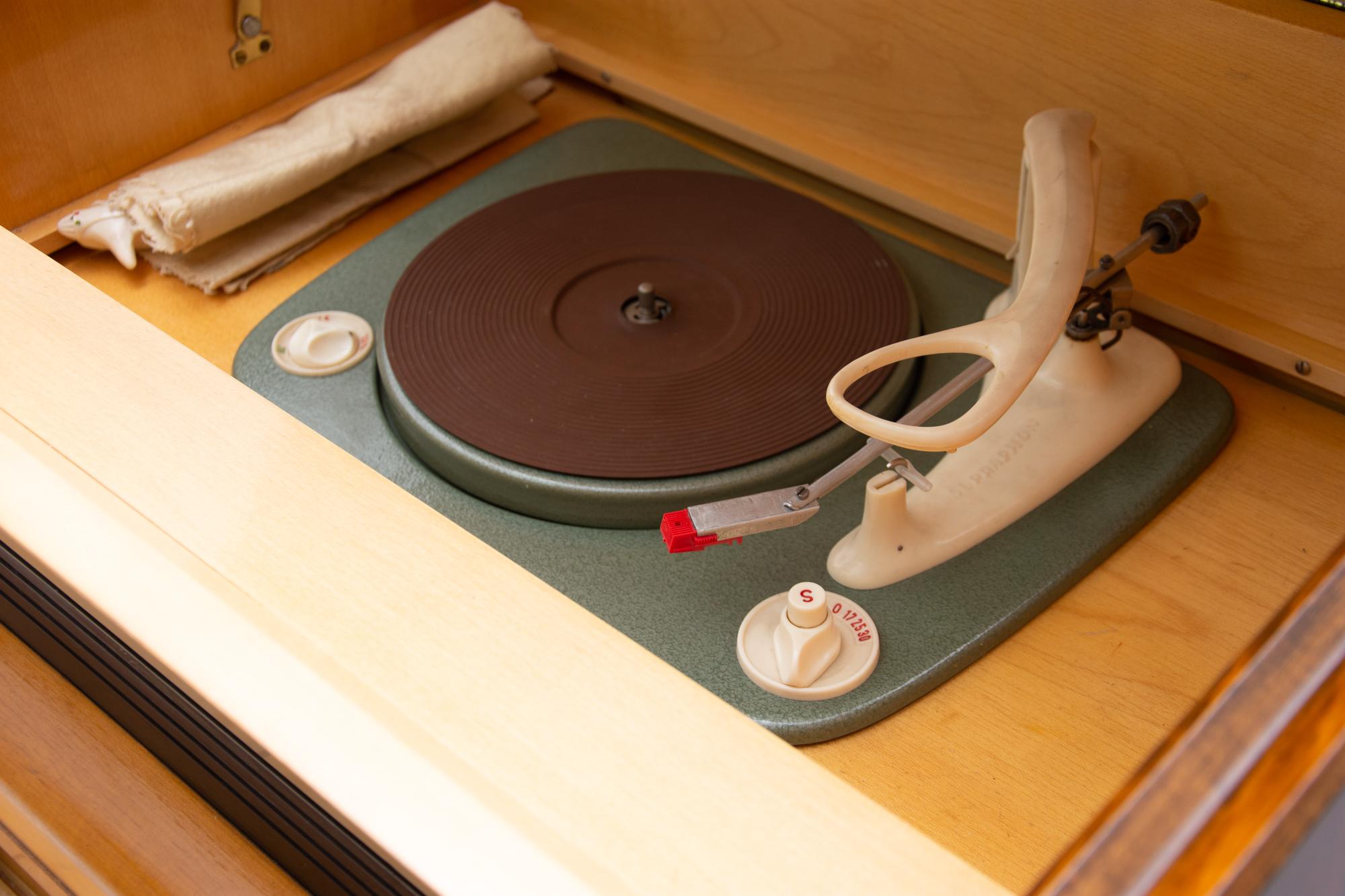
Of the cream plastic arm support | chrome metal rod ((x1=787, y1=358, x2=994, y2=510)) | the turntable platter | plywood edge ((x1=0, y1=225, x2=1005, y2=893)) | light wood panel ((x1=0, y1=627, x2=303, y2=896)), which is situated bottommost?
light wood panel ((x1=0, y1=627, x2=303, y2=896))

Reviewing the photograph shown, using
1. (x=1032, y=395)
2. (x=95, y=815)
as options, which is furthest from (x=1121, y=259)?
(x=95, y=815)

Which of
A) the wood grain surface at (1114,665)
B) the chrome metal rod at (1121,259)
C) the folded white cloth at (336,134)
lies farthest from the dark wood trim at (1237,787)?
the folded white cloth at (336,134)

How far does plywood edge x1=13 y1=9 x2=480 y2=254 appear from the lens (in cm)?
125

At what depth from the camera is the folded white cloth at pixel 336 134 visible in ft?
3.94

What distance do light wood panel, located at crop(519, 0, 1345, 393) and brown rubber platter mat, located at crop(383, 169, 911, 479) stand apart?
0.14 meters

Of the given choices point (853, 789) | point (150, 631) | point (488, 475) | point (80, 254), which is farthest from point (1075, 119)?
point (80, 254)

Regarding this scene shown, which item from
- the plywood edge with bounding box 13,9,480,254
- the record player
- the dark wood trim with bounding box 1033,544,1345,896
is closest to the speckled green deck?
the record player

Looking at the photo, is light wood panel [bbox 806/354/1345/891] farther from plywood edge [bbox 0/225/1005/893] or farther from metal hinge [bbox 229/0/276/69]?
metal hinge [bbox 229/0/276/69]

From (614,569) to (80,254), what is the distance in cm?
71

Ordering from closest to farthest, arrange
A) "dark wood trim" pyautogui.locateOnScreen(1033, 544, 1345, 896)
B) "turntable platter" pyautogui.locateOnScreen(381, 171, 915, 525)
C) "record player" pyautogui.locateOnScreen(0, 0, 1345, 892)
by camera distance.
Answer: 1. "dark wood trim" pyautogui.locateOnScreen(1033, 544, 1345, 896)
2. "record player" pyautogui.locateOnScreen(0, 0, 1345, 892)
3. "turntable platter" pyautogui.locateOnScreen(381, 171, 915, 525)

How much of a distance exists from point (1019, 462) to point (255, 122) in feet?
3.03

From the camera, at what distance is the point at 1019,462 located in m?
1.00

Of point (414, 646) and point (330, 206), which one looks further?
point (330, 206)

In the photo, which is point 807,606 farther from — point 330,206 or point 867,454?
point 330,206
